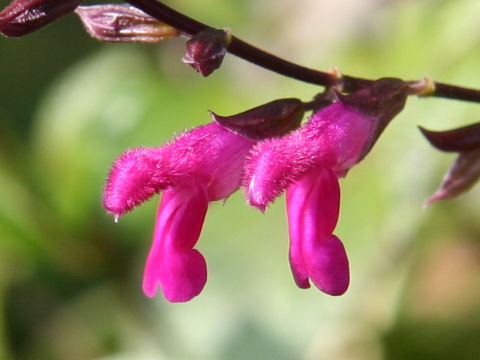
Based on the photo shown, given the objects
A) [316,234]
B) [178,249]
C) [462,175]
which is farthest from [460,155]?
[178,249]

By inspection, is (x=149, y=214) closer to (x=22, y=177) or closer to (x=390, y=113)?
(x=22, y=177)

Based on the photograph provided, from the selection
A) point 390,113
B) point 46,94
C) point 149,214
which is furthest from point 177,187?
point 46,94

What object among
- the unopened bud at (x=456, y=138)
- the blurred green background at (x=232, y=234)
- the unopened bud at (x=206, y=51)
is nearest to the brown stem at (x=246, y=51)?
the unopened bud at (x=206, y=51)

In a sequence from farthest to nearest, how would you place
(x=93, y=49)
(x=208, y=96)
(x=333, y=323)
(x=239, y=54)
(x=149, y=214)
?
(x=93, y=49) → (x=208, y=96) → (x=149, y=214) → (x=333, y=323) → (x=239, y=54)

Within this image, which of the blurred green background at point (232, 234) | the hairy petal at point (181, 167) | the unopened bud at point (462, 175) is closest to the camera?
the hairy petal at point (181, 167)

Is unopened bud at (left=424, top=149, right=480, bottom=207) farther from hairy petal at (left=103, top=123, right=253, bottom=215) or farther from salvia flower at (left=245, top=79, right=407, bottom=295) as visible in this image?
hairy petal at (left=103, top=123, right=253, bottom=215)

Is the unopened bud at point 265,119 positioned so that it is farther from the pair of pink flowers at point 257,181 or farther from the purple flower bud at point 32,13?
the purple flower bud at point 32,13

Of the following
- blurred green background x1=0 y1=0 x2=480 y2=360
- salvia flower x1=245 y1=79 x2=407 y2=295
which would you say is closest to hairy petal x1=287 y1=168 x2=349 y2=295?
salvia flower x1=245 y1=79 x2=407 y2=295
